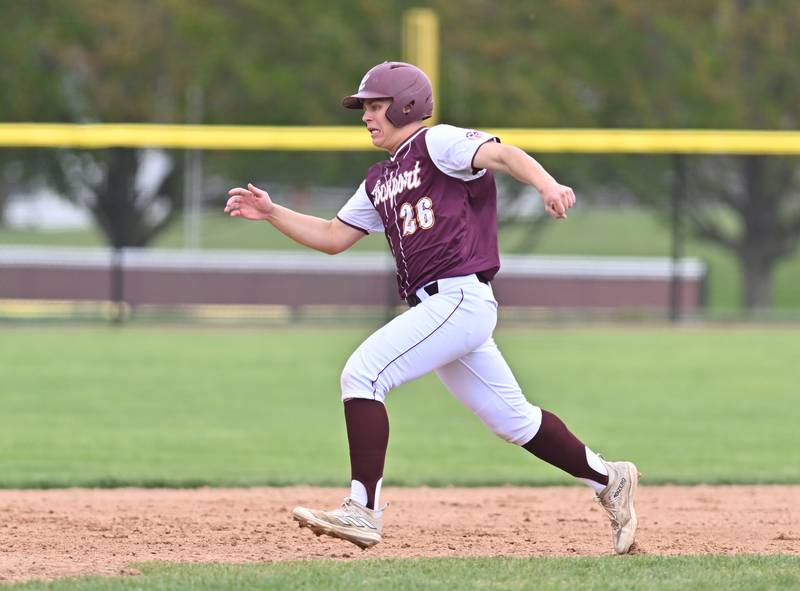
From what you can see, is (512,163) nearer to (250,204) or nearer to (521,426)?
(521,426)

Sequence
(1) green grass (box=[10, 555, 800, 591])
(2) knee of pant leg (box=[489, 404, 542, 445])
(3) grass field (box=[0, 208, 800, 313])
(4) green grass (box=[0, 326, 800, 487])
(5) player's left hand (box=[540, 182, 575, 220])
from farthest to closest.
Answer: (3) grass field (box=[0, 208, 800, 313])
(4) green grass (box=[0, 326, 800, 487])
(2) knee of pant leg (box=[489, 404, 542, 445])
(5) player's left hand (box=[540, 182, 575, 220])
(1) green grass (box=[10, 555, 800, 591])

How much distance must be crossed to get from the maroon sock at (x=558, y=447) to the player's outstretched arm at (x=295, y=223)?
997mm

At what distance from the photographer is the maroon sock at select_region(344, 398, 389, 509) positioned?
4.80m

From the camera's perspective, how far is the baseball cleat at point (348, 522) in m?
4.67

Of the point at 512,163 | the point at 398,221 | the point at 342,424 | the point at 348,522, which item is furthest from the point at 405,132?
the point at 342,424

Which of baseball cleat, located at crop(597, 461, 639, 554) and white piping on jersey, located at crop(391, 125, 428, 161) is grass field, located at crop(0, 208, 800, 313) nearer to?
baseball cleat, located at crop(597, 461, 639, 554)

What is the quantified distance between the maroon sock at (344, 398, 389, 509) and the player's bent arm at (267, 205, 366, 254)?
0.75m

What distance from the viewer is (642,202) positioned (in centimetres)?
1873

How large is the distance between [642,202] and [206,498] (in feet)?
41.7

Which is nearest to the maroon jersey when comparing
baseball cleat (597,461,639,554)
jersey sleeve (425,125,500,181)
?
jersey sleeve (425,125,500,181)

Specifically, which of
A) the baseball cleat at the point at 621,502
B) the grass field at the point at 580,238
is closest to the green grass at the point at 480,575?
the baseball cleat at the point at 621,502

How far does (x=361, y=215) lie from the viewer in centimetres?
524

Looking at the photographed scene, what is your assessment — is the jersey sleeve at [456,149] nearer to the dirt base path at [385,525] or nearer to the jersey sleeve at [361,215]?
the jersey sleeve at [361,215]

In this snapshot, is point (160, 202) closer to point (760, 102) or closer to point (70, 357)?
point (70, 357)
